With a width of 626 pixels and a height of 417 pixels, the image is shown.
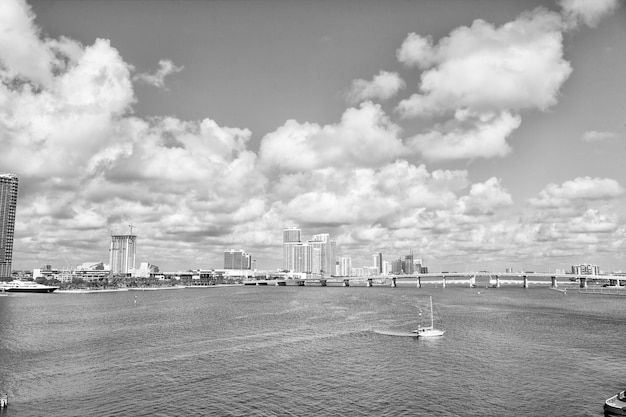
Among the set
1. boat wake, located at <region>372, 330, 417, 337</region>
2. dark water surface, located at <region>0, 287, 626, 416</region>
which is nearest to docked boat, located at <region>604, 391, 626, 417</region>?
dark water surface, located at <region>0, 287, 626, 416</region>

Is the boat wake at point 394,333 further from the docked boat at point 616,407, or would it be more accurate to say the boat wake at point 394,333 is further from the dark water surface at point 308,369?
the docked boat at point 616,407

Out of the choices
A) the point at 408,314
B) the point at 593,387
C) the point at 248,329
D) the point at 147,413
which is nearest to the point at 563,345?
the point at 593,387

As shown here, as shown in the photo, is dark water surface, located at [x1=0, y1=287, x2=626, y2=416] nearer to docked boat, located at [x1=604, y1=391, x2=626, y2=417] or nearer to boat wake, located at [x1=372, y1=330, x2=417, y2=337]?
boat wake, located at [x1=372, y1=330, x2=417, y2=337]

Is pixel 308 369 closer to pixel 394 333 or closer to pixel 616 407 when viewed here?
pixel 394 333

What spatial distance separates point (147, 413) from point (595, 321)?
545ft

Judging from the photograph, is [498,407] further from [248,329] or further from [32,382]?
[248,329]

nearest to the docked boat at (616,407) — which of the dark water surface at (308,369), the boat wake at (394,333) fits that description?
the dark water surface at (308,369)

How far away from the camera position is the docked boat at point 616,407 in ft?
189

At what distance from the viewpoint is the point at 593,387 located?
2889 inches

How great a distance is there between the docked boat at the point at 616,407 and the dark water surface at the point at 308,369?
3220mm

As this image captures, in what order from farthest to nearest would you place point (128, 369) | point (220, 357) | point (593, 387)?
point (220, 357) → point (128, 369) → point (593, 387)

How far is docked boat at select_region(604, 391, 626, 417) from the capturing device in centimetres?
5747

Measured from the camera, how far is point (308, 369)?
86.2 meters

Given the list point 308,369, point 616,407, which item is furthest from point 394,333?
point 616,407
